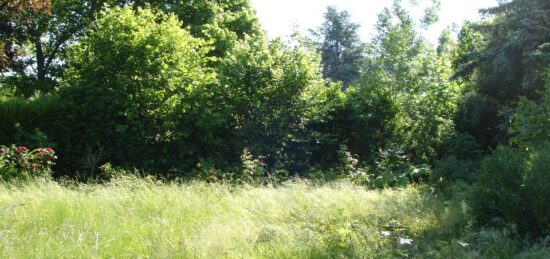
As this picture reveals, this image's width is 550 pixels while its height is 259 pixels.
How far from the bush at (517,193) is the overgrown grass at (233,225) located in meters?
0.25

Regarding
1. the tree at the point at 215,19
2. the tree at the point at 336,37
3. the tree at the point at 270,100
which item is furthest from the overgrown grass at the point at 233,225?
the tree at the point at 336,37

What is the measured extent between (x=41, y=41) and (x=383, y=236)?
779 inches

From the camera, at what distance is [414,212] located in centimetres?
595

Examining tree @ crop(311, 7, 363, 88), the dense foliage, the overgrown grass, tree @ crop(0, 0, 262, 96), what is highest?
tree @ crop(311, 7, 363, 88)

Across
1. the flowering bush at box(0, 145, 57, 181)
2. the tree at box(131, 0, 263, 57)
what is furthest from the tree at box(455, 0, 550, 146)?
the flowering bush at box(0, 145, 57, 181)

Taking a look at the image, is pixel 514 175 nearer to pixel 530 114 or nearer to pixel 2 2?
pixel 530 114

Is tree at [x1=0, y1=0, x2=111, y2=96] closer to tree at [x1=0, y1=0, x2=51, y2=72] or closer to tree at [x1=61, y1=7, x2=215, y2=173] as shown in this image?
tree at [x1=0, y1=0, x2=51, y2=72]

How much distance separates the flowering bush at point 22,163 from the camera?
835 cm

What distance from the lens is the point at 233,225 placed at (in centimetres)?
558

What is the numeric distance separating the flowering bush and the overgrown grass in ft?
3.64

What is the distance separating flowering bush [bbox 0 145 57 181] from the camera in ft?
27.4

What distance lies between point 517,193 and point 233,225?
3.21 metres

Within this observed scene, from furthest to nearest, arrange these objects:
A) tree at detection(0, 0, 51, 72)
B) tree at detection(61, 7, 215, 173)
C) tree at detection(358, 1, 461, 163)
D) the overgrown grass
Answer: tree at detection(358, 1, 461, 163) → tree at detection(61, 7, 215, 173) → tree at detection(0, 0, 51, 72) → the overgrown grass

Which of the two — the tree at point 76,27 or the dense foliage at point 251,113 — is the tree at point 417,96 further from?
the tree at point 76,27
